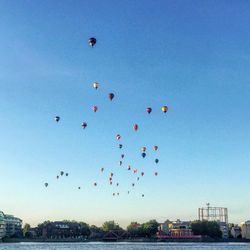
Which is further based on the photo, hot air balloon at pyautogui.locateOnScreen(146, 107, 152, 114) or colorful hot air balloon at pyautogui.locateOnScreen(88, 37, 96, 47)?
hot air balloon at pyautogui.locateOnScreen(146, 107, 152, 114)

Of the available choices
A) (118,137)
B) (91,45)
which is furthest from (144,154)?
(91,45)

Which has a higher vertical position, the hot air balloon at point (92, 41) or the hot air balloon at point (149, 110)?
the hot air balloon at point (92, 41)

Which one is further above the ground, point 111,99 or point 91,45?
point 91,45

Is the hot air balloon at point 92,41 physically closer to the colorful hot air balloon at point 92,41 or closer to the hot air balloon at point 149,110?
the colorful hot air balloon at point 92,41

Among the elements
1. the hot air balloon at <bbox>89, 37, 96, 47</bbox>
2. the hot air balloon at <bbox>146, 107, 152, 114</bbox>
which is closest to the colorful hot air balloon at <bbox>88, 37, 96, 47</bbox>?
the hot air balloon at <bbox>89, 37, 96, 47</bbox>

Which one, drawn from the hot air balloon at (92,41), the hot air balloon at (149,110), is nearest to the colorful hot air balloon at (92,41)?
the hot air balloon at (92,41)

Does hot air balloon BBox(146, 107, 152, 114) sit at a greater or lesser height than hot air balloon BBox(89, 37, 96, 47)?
Result: lesser

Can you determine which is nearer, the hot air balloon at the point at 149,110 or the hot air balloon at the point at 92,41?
the hot air balloon at the point at 92,41

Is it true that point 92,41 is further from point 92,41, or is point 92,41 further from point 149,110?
point 149,110

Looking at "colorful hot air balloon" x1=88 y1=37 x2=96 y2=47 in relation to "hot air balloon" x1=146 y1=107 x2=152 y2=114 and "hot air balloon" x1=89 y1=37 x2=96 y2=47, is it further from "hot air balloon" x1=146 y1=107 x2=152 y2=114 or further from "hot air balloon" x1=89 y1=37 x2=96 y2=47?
"hot air balloon" x1=146 y1=107 x2=152 y2=114

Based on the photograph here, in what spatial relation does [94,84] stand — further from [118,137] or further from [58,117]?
[118,137]

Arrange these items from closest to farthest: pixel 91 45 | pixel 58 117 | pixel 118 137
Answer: pixel 91 45 → pixel 58 117 → pixel 118 137
